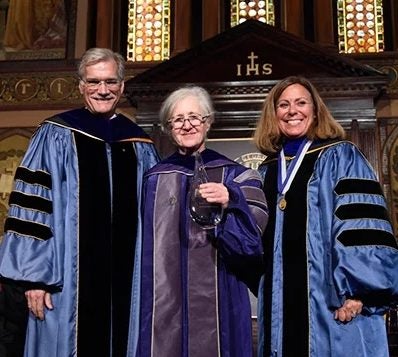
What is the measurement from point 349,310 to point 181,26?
6.31 metres

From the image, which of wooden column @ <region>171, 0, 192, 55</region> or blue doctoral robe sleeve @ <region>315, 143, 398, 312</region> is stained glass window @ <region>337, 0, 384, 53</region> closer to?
wooden column @ <region>171, 0, 192, 55</region>

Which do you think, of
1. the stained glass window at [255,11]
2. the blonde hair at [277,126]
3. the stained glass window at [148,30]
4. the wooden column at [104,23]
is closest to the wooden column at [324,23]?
the stained glass window at [255,11]

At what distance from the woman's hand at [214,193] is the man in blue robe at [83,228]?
1.70ft

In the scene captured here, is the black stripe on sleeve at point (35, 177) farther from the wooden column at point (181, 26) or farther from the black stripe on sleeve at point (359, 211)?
the wooden column at point (181, 26)

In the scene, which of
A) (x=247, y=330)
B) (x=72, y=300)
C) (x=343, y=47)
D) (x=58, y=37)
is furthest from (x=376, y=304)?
(x=58, y=37)

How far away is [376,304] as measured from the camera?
275 centimetres

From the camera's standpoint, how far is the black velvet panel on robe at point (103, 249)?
113 inches

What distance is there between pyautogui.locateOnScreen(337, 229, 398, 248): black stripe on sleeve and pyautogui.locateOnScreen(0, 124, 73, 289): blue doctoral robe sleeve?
3.86 ft

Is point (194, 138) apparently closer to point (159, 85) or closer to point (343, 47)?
point (159, 85)

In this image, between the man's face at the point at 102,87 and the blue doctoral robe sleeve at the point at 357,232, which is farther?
the man's face at the point at 102,87

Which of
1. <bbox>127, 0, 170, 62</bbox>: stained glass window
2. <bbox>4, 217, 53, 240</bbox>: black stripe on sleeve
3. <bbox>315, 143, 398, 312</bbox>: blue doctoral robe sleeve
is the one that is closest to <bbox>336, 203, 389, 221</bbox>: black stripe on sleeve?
<bbox>315, 143, 398, 312</bbox>: blue doctoral robe sleeve

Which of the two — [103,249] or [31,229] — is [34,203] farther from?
[103,249]

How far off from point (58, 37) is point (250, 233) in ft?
21.9

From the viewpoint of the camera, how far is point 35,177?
9.53ft
